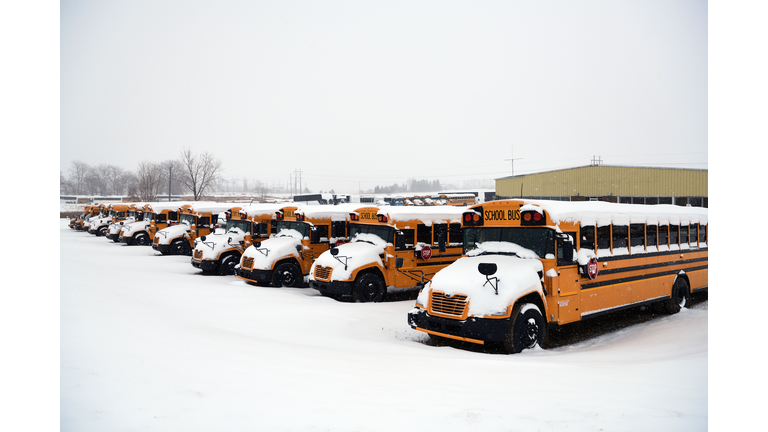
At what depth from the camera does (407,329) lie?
8352 mm

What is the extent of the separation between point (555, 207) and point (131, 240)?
2344 centimetres

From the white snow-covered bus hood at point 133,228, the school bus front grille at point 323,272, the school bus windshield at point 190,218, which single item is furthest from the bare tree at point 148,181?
the school bus front grille at point 323,272

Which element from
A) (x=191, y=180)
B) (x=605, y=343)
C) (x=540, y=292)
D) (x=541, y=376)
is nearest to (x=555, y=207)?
(x=540, y=292)

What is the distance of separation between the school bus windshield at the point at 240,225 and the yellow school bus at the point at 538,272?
30.8ft

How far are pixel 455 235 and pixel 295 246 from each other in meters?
4.55

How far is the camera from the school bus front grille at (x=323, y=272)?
10711 mm

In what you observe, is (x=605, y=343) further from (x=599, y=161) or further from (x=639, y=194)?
(x=599, y=161)

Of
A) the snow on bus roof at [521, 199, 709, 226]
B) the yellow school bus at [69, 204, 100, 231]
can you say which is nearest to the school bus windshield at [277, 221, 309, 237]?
the snow on bus roof at [521, 199, 709, 226]

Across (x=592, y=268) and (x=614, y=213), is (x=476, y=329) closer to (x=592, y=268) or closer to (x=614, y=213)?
(x=592, y=268)

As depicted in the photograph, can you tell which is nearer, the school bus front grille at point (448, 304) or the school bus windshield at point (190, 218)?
the school bus front grille at point (448, 304)

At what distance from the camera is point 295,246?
13.0 m

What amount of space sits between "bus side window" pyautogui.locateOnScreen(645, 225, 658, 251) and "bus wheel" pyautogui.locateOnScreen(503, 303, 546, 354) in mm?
3890

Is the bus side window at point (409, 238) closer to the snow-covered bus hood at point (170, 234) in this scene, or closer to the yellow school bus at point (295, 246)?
Result: the yellow school bus at point (295, 246)

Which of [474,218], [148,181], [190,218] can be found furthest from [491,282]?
[148,181]
